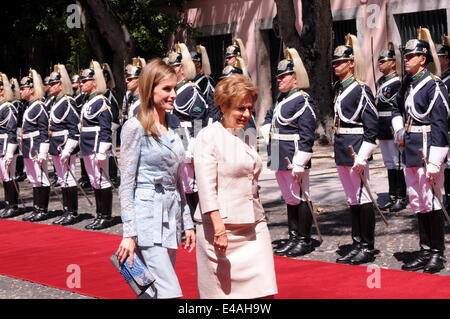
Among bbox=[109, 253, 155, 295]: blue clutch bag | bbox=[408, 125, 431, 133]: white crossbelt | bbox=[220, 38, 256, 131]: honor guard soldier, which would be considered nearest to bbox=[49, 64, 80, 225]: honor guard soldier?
bbox=[220, 38, 256, 131]: honor guard soldier

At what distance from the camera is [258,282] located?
6.05 m

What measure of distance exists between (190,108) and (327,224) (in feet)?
6.53

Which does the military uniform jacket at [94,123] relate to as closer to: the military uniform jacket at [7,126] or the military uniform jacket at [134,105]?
the military uniform jacket at [134,105]

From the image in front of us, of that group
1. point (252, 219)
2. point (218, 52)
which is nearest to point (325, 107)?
point (218, 52)

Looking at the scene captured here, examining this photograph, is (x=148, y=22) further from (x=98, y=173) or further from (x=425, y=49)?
(x=425, y=49)

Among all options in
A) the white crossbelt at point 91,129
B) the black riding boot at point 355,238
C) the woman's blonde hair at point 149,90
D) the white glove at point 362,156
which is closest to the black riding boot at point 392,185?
the black riding boot at point 355,238

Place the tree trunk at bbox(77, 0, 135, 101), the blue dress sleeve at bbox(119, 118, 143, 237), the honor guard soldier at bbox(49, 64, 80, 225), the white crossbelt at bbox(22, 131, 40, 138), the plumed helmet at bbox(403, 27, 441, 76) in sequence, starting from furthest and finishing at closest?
the tree trunk at bbox(77, 0, 135, 101) < the white crossbelt at bbox(22, 131, 40, 138) < the honor guard soldier at bbox(49, 64, 80, 225) < the plumed helmet at bbox(403, 27, 441, 76) < the blue dress sleeve at bbox(119, 118, 143, 237)

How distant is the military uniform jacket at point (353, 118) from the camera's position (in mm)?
9141

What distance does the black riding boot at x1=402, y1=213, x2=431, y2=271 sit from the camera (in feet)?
28.3

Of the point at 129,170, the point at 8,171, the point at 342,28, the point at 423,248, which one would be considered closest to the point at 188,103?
the point at 423,248

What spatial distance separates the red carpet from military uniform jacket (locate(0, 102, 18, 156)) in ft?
7.47

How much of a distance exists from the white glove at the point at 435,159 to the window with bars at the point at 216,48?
17.3m

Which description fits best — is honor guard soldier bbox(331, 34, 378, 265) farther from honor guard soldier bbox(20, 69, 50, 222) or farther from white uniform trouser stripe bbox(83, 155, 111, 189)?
honor guard soldier bbox(20, 69, 50, 222)
